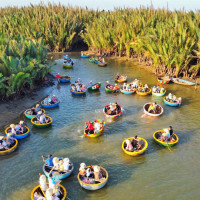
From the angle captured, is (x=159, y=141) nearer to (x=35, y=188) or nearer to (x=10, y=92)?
(x=35, y=188)

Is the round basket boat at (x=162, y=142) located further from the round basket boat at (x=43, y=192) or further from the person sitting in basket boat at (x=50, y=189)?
the person sitting in basket boat at (x=50, y=189)

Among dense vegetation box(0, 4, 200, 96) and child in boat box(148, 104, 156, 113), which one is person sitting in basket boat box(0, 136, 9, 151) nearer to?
dense vegetation box(0, 4, 200, 96)

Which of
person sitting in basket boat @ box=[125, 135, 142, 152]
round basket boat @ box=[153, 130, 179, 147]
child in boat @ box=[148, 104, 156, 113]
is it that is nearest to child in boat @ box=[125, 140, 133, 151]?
person sitting in basket boat @ box=[125, 135, 142, 152]

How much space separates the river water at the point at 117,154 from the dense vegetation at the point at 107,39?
19.7ft

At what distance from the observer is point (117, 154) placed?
18016mm

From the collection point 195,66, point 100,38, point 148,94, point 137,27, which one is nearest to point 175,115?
point 148,94

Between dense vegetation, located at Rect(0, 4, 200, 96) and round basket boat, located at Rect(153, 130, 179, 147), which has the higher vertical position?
dense vegetation, located at Rect(0, 4, 200, 96)

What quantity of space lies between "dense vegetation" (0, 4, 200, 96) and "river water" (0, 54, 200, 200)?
237 inches

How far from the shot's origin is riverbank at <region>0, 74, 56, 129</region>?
23316 millimetres

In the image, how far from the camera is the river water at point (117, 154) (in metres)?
14.4

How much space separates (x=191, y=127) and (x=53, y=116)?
1566 cm

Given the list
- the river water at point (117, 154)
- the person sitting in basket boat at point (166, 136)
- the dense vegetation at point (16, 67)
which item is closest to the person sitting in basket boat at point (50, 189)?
the river water at point (117, 154)

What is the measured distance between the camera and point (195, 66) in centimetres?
3219

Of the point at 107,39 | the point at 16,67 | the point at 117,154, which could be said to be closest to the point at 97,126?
the point at 117,154
